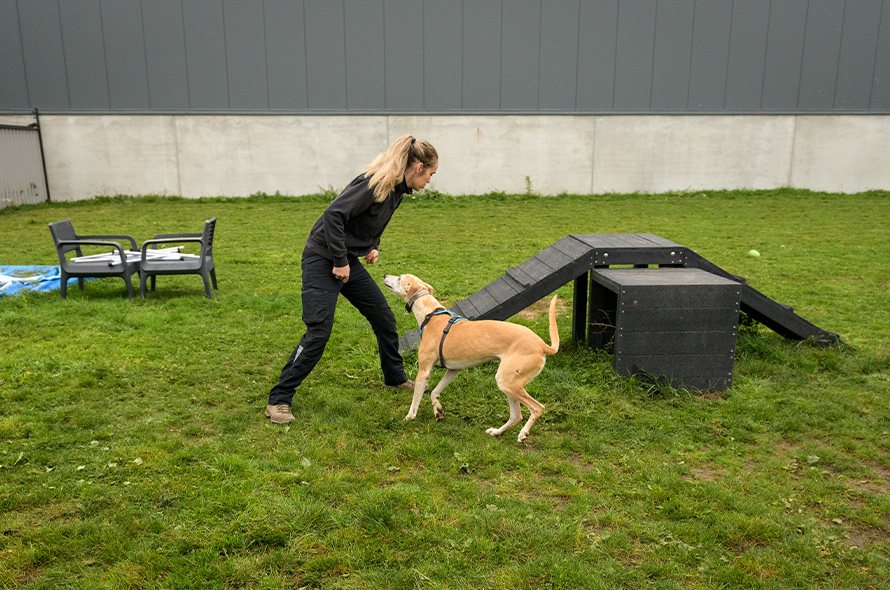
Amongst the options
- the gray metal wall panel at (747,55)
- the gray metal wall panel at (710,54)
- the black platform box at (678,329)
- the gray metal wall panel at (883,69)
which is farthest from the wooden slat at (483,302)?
the gray metal wall panel at (883,69)

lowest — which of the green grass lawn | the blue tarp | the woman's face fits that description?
the green grass lawn

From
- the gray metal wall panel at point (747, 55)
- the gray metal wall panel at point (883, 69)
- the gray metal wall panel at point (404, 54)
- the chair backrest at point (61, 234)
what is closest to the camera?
the chair backrest at point (61, 234)

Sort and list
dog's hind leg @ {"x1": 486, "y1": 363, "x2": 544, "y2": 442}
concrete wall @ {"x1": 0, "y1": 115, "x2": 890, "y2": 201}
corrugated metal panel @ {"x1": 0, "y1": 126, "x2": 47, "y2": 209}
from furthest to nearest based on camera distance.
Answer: concrete wall @ {"x1": 0, "y1": 115, "x2": 890, "y2": 201}, corrugated metal panel @ {"x1": 0, "y1": 126, "x2": 47, "y2": 209}, dog's hind leg @ {"x1": 486, "y1": 363, "x2": 544, "y2": 442}

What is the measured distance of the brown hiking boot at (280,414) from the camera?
4.49 metres

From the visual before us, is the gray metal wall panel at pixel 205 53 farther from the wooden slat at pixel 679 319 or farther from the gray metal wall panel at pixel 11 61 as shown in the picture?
the wooden slat at pixel 679 319

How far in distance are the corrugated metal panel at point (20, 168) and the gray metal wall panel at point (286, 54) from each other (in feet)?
21.9

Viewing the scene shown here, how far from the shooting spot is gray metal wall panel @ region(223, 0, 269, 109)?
18438mm

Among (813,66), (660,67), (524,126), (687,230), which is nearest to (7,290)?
(687,230)

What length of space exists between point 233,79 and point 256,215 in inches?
211

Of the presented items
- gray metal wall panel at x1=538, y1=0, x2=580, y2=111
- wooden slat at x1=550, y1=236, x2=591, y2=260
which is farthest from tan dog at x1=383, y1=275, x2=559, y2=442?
gray metal wall panel at x1=538, y1=0, x2=580, y2=111

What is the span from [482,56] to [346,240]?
16.3 m

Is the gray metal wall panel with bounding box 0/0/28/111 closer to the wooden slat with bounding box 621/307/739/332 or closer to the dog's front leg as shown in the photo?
the dog's front leg

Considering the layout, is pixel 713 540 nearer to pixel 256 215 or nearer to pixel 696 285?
pixel 696 285

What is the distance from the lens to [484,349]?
14.1 ft
